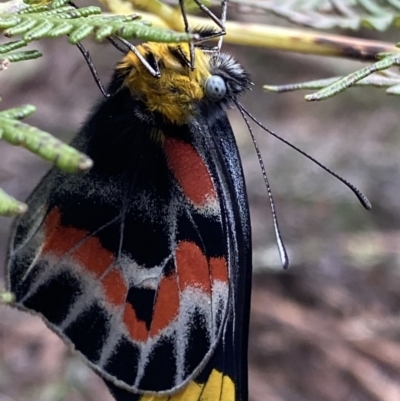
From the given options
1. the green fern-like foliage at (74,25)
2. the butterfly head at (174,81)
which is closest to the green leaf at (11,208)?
the green fern-like foliage at (74,25)

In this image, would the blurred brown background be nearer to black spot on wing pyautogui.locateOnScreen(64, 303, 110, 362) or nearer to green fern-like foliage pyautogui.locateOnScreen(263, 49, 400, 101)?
black spot on wing pyautogui.locateOnScreen(64, 303, 110, 362)

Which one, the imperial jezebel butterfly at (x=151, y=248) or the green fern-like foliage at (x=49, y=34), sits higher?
the green fern-like foliage at (x=49, y=34)

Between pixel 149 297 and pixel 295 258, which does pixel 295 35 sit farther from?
pixel 295 258

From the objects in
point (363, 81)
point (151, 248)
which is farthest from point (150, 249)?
point (363, 81)

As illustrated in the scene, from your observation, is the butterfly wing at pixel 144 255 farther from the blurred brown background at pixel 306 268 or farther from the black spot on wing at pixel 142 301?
the blurred brown background at pixel 306 268

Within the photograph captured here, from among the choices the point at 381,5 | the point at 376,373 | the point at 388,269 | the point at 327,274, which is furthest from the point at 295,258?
the point at 381,5

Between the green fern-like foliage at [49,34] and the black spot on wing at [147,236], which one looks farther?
the black spot on wing at [147,236]

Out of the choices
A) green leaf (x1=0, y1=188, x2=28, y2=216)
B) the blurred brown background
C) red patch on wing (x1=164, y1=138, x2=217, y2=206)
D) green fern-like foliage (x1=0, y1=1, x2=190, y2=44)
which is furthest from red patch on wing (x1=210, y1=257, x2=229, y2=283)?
the blurred brown background
